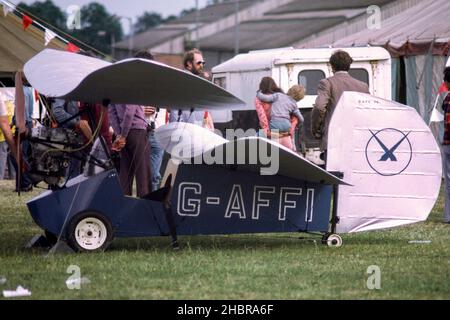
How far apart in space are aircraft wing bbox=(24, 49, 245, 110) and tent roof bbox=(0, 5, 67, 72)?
10225mm

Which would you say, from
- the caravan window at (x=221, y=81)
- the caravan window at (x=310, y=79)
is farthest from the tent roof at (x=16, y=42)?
the caravan window at (x=310, y=79)

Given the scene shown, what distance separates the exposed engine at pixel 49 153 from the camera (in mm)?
9555

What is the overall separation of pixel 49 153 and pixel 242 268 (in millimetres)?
2336

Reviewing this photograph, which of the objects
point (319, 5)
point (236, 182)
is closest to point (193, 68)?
point (236, 182)

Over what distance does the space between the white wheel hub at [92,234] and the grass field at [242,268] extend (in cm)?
14

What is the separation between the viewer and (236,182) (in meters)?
9.64

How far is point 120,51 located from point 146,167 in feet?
316

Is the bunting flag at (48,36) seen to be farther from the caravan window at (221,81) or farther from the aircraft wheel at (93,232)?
the aircraft wheel at (93,232)

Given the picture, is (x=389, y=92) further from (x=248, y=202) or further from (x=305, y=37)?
(x=305, y=37)

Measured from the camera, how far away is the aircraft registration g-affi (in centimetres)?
938

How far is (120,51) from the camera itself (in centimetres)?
10581

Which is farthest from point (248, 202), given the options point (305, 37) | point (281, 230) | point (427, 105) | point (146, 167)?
point (305, 37)

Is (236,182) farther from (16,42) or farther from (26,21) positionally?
(16,42)

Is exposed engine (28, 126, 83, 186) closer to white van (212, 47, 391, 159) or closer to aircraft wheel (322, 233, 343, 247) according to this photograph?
aircraft wheel (322, 233, 343, 247)
